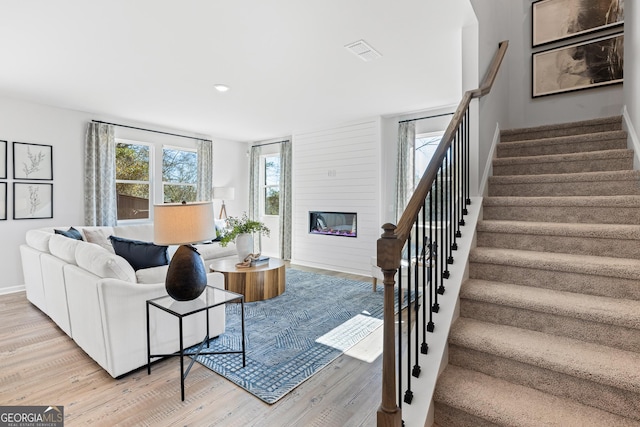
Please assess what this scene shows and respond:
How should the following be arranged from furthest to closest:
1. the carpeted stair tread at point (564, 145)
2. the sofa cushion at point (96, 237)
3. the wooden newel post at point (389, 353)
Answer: the sofa cushion at point (96, 237) → the carpeted stair tread at point (564, 145) → the wooden newel post at point (389, 353)

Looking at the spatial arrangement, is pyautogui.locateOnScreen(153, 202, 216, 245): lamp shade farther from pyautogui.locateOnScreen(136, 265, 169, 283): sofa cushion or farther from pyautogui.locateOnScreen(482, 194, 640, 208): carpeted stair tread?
pyautogui.locateOnScreen(482, 194, 640, 208): carpeted stair tread

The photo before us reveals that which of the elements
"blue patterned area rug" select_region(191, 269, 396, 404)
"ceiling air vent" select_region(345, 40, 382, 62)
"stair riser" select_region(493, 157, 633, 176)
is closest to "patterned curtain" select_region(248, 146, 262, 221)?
"blue patterned area rug" select_region(191, 269, 396, 404)

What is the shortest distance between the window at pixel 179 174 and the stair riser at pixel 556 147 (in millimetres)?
5350

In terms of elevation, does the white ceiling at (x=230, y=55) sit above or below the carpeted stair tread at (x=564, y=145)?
above

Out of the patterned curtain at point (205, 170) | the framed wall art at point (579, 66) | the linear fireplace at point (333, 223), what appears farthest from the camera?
the patterned curtain at point (205, 170)

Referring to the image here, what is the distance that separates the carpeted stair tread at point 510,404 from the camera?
126 cm

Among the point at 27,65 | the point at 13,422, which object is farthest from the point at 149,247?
the point at 27,65

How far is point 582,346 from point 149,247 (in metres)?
2.99

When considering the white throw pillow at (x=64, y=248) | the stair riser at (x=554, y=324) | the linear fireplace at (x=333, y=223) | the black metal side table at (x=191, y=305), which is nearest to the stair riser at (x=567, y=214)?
the stair riser at (x=554, y=324)

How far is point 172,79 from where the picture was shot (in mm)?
3619

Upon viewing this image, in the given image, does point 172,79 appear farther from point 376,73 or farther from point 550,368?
point 550,368

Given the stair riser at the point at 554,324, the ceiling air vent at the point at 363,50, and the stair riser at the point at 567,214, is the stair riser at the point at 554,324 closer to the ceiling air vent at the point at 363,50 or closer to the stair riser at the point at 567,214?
the stair riser at the point at 567,214

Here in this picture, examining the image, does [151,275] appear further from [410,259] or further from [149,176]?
[149,176]

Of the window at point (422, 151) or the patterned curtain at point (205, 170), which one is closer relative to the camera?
the window at point (422, 151)
